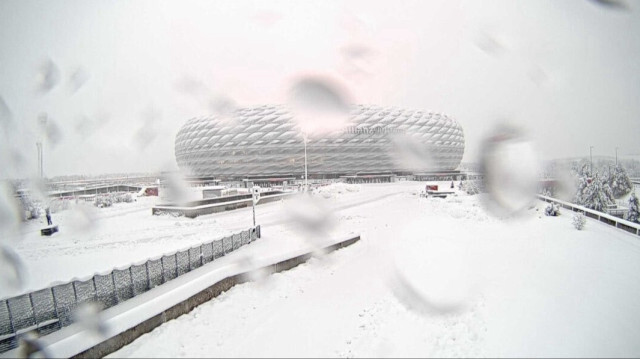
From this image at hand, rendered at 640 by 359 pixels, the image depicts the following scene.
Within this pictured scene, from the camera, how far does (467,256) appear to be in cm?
908

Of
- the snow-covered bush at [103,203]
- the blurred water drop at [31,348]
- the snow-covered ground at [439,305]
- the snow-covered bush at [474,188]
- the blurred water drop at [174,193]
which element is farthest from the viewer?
the snow-covered bush at [474,188]

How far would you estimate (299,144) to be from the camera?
53.7 m

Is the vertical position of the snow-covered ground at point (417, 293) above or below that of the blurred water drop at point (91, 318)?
below

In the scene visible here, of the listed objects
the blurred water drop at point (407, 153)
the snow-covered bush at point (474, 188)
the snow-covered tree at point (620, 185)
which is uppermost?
the blurred water drop at point (407, 153)

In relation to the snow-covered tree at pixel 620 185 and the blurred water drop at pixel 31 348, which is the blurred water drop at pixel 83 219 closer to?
the blurred water drop at pixel 31 348

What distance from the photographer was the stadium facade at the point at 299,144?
178 feet

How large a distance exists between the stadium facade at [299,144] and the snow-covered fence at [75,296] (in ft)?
153

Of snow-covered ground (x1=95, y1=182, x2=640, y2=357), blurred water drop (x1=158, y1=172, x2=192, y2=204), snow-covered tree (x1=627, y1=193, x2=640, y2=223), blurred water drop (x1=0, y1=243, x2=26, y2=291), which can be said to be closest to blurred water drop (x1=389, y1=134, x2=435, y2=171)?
blurred water drop (x1=158, y1=172, x2=192, y2=204)

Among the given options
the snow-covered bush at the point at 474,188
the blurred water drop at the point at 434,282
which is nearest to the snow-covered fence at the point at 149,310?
the blurred water drop at the point at 434,282

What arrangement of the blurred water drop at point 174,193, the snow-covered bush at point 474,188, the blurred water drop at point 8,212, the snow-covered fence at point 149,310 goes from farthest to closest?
the snow-covered bush at point 474,188, the blurred water drop at point 174,193, the blurred water drop at point 8,212, the snow-covered fence at point 149,310

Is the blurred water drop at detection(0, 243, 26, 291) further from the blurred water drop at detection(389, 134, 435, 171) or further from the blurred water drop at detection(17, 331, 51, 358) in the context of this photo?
the blurred water drop at detection(389, 134, 435, 171)

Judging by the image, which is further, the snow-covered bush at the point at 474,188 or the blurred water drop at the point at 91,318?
the snow-covered bush at the point at 474,188

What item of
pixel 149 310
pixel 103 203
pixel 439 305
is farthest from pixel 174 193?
pixel 439 305

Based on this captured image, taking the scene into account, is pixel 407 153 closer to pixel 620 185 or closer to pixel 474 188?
pixel 620 185
